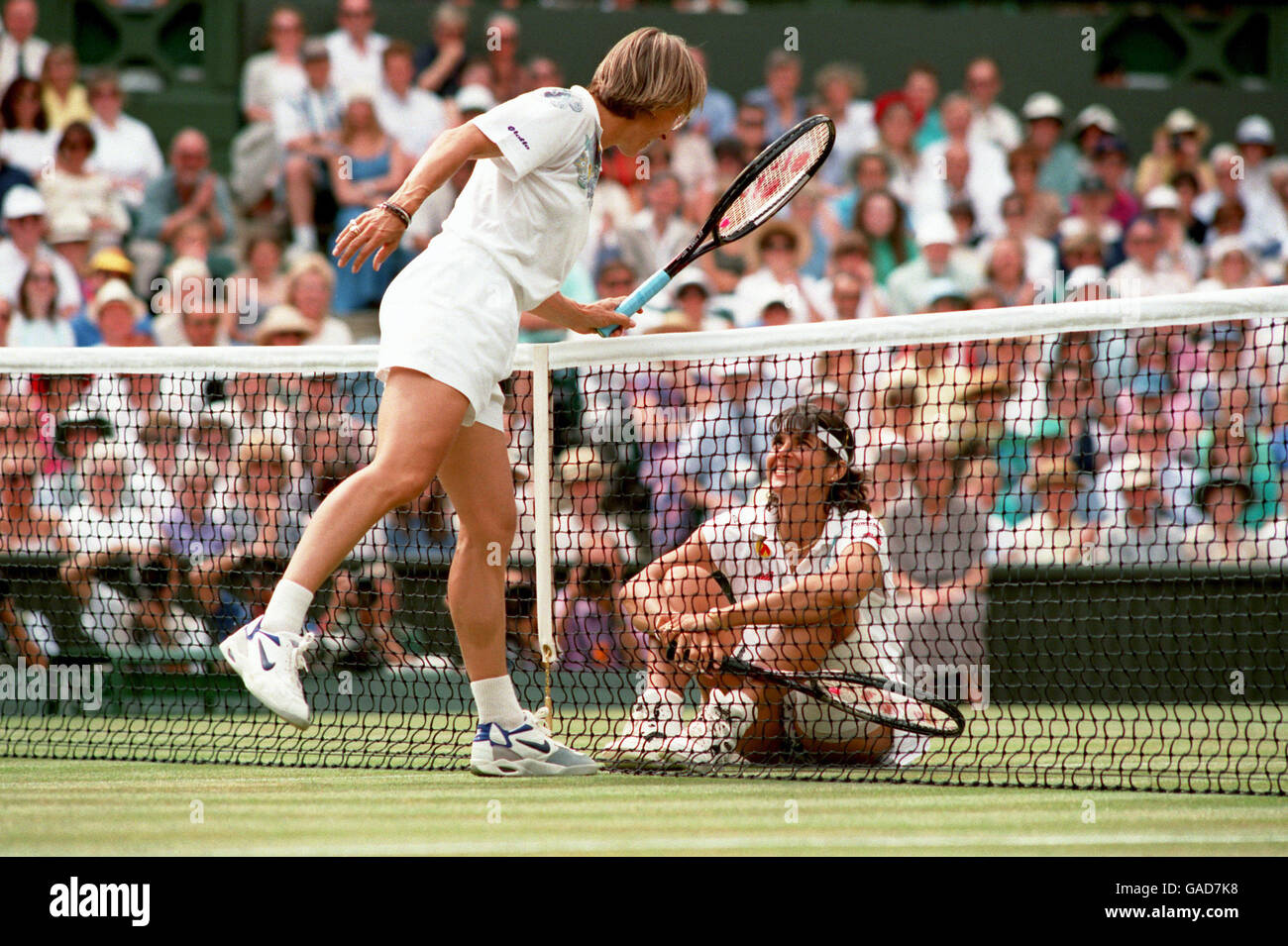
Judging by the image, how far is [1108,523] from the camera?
26.0 ft

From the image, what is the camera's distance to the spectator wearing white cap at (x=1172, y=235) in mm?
10734

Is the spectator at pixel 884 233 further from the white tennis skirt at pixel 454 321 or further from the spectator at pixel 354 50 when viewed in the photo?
the white tennis skirt at pixel 454 321

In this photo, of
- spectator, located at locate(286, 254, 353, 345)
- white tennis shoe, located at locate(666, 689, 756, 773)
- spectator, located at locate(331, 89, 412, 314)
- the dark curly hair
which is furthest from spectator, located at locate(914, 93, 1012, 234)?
white tennis shoe, located at locate(666, 689, 756, 773)

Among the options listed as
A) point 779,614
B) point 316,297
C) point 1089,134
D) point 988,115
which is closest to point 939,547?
point 779,614

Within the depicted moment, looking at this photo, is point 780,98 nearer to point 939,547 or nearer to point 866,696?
point 939,547

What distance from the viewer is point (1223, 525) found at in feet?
25.8

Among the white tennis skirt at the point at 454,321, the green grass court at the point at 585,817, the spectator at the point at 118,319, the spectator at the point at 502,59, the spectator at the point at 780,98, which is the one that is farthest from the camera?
the spectator at the point at 780,98

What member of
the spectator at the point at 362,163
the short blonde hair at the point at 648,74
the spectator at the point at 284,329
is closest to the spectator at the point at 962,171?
the spectator at the point at 362,163

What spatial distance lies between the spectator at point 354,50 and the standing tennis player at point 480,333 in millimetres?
6220

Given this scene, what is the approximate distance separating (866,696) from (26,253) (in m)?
6.56

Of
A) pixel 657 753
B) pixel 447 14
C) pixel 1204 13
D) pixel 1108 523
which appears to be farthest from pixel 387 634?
pixel 1204 13

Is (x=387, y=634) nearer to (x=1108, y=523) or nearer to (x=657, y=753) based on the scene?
(x=657, y=753)

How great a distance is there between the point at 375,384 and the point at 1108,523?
3581 mm

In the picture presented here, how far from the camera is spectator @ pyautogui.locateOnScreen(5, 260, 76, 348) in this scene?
Result: 900 cm
